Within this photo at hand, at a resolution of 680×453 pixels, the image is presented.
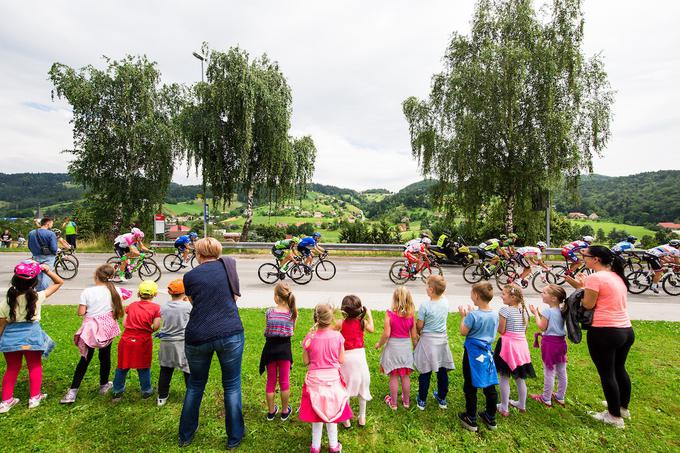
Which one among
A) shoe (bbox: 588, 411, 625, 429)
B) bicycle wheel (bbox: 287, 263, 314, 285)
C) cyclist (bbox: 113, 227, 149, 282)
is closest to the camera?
shoe (bbox: 588, 411, 625, 429)

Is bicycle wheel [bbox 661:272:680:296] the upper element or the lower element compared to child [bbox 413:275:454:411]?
lower

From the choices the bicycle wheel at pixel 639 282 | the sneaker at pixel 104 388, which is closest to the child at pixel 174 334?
the sneaker at pixel 104 388

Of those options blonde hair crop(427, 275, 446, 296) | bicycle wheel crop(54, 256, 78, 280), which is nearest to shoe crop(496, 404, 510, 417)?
blonde hair crop(427, 275, 446, 296)

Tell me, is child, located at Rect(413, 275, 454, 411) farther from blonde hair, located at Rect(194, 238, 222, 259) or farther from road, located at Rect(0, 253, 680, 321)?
road, located at Rect(0, 253, 680, 321)

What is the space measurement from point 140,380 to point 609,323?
5272 mm

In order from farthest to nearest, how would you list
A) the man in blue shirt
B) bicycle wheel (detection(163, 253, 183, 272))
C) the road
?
bicycle wheel (detection(163, 253, 183, 272))
the road
the man in blue shirt

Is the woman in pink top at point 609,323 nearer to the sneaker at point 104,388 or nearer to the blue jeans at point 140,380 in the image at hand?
the blue jeans at point 140,380

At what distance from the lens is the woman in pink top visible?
368cm

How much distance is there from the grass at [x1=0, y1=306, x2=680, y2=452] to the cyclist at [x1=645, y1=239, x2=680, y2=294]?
7.50 metres

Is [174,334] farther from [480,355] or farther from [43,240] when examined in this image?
[43,240]

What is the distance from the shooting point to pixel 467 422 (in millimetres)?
3787

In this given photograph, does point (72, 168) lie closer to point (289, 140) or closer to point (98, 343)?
point (289, 140)

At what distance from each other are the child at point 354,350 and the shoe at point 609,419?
265 centimetres

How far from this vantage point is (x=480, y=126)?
59.0ft
